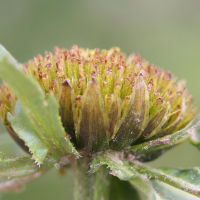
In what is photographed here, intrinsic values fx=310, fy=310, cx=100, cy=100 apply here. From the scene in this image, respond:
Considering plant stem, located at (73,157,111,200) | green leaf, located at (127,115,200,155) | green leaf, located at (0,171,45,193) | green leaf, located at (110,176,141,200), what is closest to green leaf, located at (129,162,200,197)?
green leaf, located at (127,115,200,155)

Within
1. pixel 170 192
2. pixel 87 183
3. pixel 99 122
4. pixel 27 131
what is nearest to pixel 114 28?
pixel 170 192

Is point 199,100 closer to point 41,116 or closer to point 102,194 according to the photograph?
point 102,194

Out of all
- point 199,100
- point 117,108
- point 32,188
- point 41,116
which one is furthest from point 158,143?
point 199,100

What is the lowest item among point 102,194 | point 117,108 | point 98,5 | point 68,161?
point 102,194

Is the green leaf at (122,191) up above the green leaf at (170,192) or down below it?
above

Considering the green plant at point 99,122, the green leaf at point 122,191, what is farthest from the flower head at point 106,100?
the green leaf at point 122,191

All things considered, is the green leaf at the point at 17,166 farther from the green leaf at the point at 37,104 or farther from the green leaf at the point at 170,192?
the green leaf at the point at 170,192

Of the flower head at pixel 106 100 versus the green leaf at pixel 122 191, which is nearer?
the flower head at pixel 106 100

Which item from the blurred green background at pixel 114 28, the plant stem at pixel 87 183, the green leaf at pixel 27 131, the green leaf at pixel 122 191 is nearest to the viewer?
the green leaf at pixel 27 131

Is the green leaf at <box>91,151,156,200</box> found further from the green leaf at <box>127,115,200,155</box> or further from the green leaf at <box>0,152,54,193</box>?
the green leaf at <box>0,152,54,193</box>
